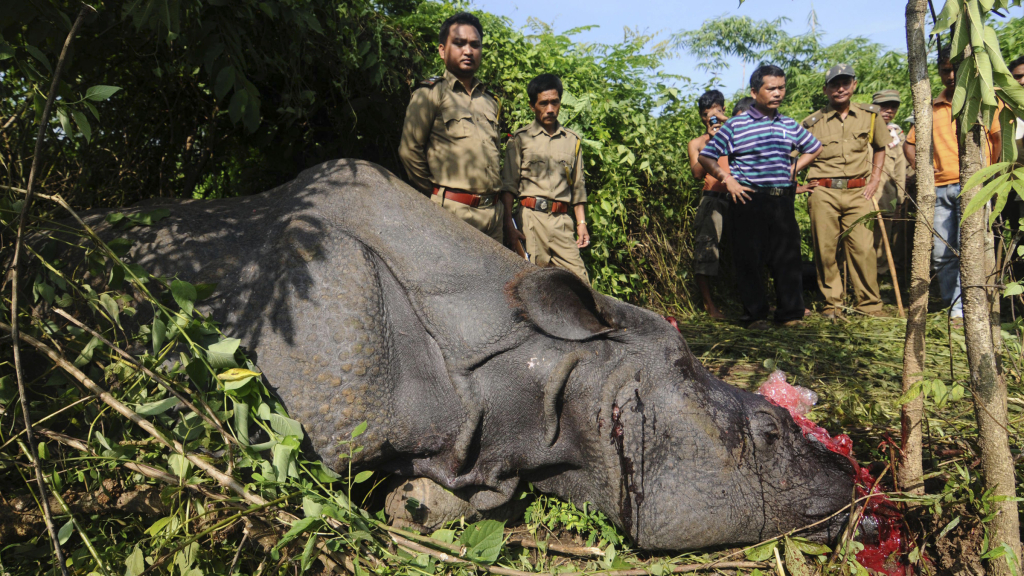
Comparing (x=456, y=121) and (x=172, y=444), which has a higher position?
(x=456, y=121)

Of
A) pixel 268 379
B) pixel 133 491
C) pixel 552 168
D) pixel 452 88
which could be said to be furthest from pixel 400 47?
pixel 133 491

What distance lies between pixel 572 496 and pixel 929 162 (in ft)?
5.65

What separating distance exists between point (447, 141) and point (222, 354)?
8.23 ft

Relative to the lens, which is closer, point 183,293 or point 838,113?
point 183,293

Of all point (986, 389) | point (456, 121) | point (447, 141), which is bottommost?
point (986, 389)

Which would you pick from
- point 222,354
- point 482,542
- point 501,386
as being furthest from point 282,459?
point 501,386

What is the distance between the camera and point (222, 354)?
7.06 feet

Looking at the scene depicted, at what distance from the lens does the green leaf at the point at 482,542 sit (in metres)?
2.15

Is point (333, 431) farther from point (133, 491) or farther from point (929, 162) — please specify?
point (929, 162)

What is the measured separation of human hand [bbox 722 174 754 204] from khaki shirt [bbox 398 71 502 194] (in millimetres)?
2142

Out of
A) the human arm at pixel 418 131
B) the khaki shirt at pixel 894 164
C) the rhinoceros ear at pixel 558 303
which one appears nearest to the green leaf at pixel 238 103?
the human arm at pixel 418 131

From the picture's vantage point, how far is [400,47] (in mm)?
4742

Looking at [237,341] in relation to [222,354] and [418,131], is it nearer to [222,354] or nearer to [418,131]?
[222,354]

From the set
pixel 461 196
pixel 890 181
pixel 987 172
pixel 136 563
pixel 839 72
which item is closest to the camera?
pixel 987 172
